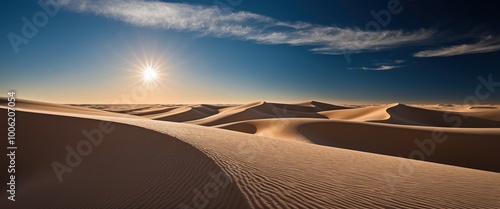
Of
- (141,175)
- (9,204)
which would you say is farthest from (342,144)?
(9,204)

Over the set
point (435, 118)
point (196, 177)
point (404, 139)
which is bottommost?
point (404, 139)

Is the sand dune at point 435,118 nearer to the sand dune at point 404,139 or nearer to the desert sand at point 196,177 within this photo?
the sand dune at point 404,139

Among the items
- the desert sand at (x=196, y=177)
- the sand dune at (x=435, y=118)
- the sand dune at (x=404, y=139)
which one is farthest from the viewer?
the sand dune at (x=435, y=118)

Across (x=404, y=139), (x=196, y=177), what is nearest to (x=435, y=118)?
(x=404, y=139)

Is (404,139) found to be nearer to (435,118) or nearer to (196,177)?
(196,177)

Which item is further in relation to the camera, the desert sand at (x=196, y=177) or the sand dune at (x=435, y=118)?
the sand dune at (x=435, y=118)

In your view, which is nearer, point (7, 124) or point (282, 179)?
point (282, 179)

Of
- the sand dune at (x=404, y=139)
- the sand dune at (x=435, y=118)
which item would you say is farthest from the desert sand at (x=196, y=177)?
the sand dune at (x=435, y=118)

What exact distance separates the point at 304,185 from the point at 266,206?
1.36 meters

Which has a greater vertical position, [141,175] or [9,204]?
[141,175]

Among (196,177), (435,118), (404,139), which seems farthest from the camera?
(435,118)

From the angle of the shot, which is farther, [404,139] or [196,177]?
[404,139]

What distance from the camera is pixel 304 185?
500 cm

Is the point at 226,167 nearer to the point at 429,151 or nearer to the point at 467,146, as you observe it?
the point at 429,151
